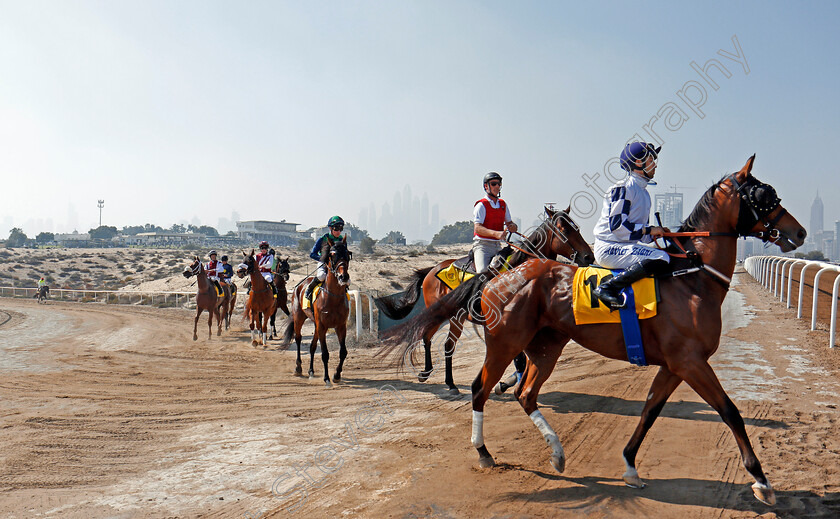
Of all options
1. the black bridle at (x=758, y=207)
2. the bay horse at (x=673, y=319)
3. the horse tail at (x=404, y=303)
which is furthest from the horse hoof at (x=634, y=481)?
the horse tail at (x=404, y=303)

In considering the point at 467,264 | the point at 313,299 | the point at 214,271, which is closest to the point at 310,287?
the point at 313,299

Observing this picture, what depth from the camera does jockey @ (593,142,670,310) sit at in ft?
14.2

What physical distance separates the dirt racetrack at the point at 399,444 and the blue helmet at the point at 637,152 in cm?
263

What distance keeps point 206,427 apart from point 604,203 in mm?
5144

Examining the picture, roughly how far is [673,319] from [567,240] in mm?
2839

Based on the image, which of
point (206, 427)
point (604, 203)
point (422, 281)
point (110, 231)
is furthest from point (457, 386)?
point (110, 231)

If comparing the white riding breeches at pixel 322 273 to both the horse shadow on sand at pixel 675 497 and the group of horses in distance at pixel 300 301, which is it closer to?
the group of horses in distance at pixel 300 301

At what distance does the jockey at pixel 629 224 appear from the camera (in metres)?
4.32

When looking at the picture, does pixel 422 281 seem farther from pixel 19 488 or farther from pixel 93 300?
pixel 93 300

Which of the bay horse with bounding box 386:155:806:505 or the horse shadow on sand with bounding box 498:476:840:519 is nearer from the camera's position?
the horse shadow on sand with bounding box 498:476:840:519

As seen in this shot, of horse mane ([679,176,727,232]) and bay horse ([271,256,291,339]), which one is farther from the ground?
horse mane ([679,176,727,232])

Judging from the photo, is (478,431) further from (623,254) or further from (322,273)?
(322,273)

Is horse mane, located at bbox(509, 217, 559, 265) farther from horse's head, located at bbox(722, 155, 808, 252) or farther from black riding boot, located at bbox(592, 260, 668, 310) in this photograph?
horse's head, located at bbox(722, 155, 808, 252)

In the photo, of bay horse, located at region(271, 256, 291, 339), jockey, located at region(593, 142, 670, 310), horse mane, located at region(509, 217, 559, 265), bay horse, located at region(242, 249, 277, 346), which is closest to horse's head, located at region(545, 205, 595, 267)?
horse mane, located at region(509, 217, 559, 265)
